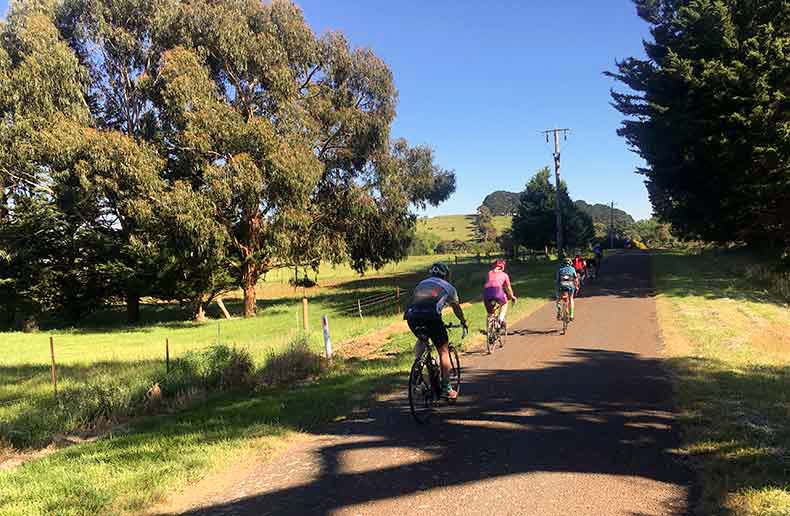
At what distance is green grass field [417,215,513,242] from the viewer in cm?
12675

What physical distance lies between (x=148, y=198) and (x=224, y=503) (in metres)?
23.1

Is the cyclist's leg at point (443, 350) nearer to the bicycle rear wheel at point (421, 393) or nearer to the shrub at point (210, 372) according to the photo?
the bicycle rear wheel at point (421, 393)

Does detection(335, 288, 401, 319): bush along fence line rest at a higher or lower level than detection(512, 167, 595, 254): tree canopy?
lower

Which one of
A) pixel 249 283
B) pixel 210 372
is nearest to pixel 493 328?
pixel 210 372

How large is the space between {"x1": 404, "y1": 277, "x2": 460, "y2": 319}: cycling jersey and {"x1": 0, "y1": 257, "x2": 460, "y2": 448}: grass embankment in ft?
16.9

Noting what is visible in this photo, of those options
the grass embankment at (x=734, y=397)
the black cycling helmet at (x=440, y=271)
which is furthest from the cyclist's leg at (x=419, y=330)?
the grass embankment at (x=734, y=397)

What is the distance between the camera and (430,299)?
6258 millimetres

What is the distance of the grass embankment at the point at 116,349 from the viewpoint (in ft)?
26.4

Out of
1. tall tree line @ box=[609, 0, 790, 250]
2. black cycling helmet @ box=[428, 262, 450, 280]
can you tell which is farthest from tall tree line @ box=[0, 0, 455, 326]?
black cycling helmet @ box=[428, 262, 450, 280]

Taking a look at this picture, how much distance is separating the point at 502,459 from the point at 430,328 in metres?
1.91

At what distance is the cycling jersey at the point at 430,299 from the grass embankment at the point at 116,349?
515 centimetres

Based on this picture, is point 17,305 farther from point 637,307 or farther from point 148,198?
point 637,307

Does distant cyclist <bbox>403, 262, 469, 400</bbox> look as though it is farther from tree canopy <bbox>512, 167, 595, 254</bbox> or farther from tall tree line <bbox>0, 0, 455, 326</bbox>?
tree canopy <bbox>512, 167, 595, 254</bbox>

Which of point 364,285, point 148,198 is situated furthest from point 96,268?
point 364,285
